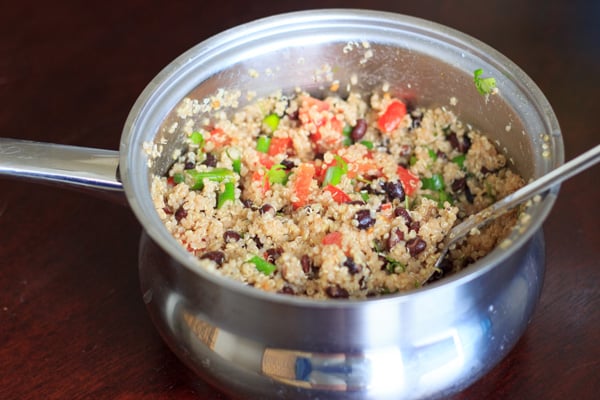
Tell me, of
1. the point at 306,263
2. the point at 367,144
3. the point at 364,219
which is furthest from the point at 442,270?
the point at 367,144

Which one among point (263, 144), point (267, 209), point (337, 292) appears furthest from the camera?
point (263, 144)

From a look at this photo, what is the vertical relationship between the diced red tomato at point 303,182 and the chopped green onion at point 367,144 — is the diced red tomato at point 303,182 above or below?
below

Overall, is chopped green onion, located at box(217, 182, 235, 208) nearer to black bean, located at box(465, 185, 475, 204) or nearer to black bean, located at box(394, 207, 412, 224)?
black bean, located at box(394, 207, 412, 224)

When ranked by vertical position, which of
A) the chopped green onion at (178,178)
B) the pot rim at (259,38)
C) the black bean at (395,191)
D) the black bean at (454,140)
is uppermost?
the pot rim at (259,38)

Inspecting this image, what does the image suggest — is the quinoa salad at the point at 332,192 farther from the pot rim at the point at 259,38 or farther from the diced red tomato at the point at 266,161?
the pot rim at the point at 259,38

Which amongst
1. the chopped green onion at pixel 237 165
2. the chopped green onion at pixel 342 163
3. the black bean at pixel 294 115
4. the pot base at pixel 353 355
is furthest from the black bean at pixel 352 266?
the black bean at pixel 294 115

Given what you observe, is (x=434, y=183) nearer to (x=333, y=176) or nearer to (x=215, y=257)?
(x=333, y=176)
